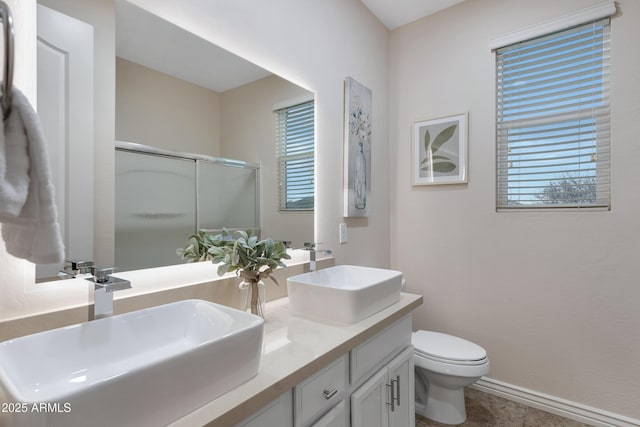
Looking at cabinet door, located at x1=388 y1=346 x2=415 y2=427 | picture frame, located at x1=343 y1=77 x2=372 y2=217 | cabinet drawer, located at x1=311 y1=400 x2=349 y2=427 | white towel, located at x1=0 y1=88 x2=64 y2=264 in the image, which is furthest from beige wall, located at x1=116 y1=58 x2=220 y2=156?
cabinet door, located at x1=388 y1=346 x2=415 y2=427

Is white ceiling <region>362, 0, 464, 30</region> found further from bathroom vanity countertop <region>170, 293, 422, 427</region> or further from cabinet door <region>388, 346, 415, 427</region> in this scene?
cabinet door <region>388, 346, 415, 427</region>

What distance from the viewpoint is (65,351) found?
717mm

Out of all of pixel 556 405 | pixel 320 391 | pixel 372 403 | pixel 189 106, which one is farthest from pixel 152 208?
pixel 556 405

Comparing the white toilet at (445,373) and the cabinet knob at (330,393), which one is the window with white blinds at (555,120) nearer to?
the white toilet at (445,373)

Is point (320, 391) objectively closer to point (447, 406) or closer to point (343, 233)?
point (343, 233)

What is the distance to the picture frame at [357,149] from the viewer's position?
1.92 metres

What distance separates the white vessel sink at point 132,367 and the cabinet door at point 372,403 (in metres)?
0.50

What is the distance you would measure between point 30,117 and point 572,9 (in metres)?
2.51

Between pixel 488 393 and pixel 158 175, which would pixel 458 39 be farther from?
pixel 488 393

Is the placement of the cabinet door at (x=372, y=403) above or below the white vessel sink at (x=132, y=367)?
below

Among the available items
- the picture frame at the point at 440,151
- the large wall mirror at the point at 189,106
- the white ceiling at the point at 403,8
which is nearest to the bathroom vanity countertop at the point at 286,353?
the large wall mirror at the point at 189,106

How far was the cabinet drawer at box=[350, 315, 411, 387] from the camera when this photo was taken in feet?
3.53

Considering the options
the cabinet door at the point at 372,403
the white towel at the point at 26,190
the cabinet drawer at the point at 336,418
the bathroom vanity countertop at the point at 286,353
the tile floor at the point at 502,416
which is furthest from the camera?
the tile floor at the point at 502,416

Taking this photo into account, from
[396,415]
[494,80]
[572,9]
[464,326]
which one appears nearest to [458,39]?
[494,80]
